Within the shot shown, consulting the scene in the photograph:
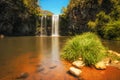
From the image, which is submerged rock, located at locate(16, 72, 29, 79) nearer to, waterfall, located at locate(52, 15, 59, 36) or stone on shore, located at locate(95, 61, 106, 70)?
stone on shore, located at locate(95, 61, 106, 70)

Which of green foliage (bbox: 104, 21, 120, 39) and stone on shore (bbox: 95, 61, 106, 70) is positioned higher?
green foliage (bbox: 104, 21, 120, 39)

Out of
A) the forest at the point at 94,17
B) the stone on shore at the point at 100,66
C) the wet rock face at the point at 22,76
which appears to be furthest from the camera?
the forest at the point at 94,17

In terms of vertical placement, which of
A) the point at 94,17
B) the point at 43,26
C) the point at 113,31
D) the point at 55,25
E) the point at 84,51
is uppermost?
the point at 94,17

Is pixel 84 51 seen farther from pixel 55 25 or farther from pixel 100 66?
pixel 55 25

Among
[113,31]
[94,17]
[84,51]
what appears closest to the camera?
[84,51]

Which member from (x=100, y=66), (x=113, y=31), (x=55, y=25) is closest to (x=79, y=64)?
(x=100, y=66)

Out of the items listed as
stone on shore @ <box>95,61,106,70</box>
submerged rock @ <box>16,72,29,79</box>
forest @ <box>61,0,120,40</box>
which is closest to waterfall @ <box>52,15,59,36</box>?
forest @ <box>61,0,120,40</box>

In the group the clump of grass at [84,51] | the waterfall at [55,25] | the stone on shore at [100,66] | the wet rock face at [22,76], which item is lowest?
the wet rock face at [22,76]

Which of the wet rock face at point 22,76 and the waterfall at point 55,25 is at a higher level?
the waterfall at point 55,25

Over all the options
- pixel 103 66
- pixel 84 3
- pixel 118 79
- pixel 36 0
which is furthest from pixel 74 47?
pixel 36 0

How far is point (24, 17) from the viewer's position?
5847 centimetres

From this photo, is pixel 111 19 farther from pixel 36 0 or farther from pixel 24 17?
pixel 36 0

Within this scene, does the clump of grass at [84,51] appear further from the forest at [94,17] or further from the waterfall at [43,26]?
the waterfall at [43,26]

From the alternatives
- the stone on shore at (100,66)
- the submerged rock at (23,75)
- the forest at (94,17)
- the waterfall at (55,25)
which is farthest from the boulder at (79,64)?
the waterfall at (55,25)
